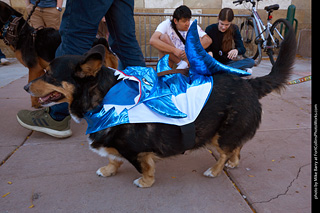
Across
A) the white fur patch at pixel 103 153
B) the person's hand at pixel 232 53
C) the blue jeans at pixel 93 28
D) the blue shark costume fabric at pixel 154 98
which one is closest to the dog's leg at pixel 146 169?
the white fur patch at pixel 103 153

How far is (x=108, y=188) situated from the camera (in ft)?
7.38

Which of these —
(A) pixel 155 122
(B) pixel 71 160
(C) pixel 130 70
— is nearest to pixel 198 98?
(A) pixel 155 122

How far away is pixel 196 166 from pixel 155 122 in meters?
0.96

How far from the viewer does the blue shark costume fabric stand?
6.48ft

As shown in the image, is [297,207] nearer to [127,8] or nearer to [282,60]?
[282,60]

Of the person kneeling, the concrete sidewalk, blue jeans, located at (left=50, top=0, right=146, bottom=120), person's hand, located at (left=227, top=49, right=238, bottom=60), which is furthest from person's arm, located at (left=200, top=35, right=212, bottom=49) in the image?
the concrete sidewalk

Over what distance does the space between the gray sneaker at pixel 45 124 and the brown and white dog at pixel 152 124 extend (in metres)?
1.01

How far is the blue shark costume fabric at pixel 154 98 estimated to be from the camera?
1976 mm

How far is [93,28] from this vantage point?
9.07 feet

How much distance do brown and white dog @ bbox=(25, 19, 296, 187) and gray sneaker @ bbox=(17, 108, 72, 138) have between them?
1008mm

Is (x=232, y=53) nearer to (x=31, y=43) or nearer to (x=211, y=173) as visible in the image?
(x=211, y=173)

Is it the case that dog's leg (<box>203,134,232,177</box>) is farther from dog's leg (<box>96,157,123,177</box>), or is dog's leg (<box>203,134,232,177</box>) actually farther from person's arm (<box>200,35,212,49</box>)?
person's arm (<box>200,35,212,49</box>)

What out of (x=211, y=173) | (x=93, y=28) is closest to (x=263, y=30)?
(x=93, y=28)
